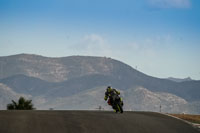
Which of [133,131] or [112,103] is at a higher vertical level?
[112,103]

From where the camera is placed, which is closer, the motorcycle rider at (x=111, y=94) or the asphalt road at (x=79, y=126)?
the asphalt road at (x=79, y=126)

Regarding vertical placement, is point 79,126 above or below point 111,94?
below

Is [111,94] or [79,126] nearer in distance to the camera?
[79,126]

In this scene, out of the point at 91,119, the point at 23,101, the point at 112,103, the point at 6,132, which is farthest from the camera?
the point at 23,101

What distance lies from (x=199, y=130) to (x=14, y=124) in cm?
987

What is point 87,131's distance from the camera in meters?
20.6

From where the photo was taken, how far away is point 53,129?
68.1 ft

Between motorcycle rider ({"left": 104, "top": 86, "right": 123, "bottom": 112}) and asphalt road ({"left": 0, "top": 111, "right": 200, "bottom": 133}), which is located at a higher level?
motorcycle rider ({"left": 104, "top": 86, "right": 123, "bottom": 112})

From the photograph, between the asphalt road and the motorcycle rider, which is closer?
the asphalt road

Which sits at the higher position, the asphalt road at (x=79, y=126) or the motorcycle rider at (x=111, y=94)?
the motorcycle rider at (x=111, y=94)

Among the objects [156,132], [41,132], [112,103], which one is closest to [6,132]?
[41,132]

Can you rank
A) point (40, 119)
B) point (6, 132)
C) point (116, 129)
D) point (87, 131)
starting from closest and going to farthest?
point (6, 132)
point (87, 131)
point (116, 129)
point (40, 119)

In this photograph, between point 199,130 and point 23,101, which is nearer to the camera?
point 199,130

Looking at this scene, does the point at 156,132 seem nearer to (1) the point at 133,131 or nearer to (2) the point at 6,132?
(1) the point at 133,131
